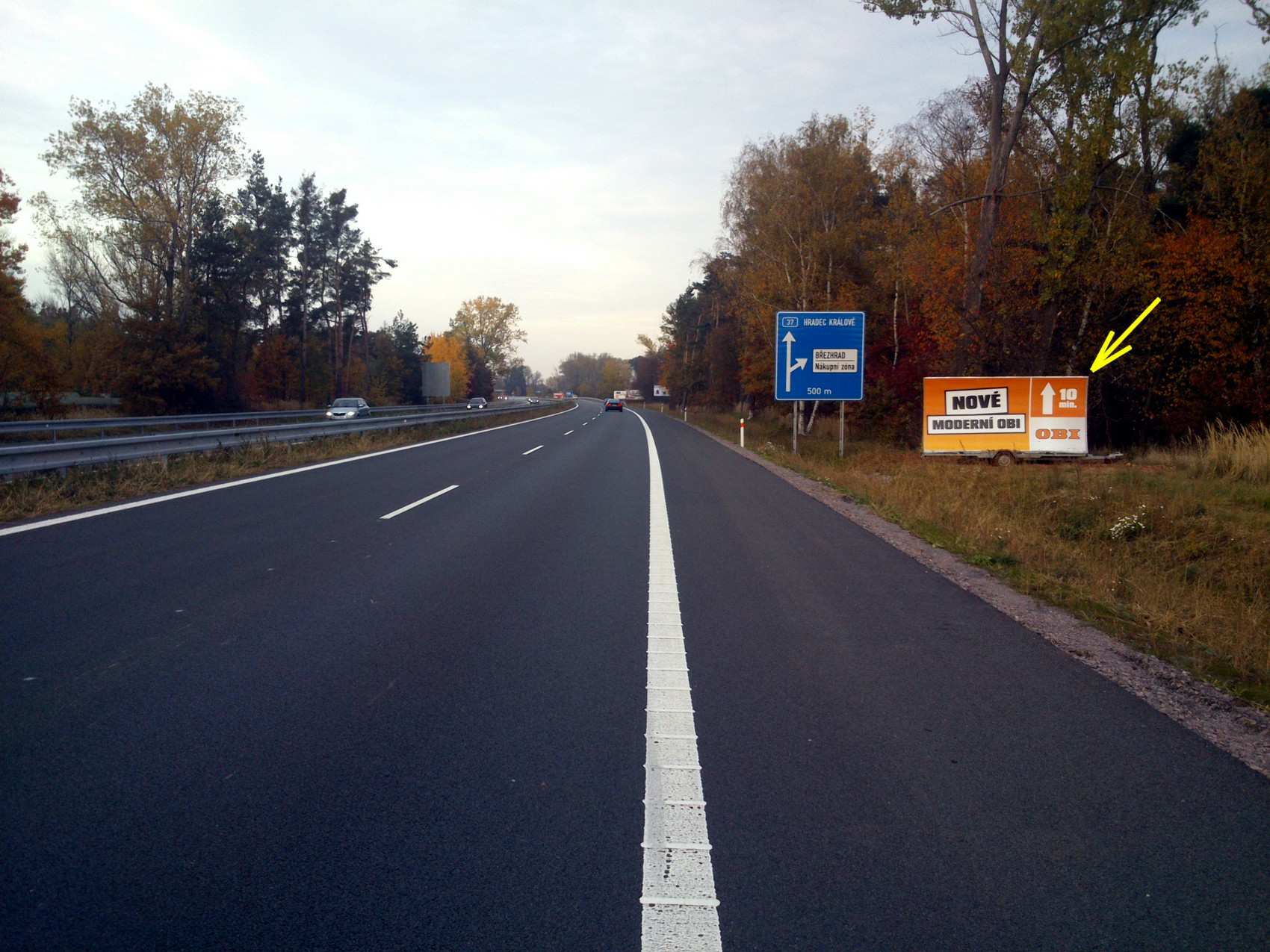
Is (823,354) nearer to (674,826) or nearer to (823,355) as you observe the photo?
(823,355)

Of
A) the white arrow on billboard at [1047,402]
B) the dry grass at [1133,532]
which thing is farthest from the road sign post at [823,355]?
the white arrow on billboard at [1047,402]

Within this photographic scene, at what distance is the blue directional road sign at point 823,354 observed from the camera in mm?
23281

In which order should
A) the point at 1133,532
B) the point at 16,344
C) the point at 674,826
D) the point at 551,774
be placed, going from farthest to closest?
the point at 16,344, the point at 1133,532, the point at 551,774, the point at 674,826

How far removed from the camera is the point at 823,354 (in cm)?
2344

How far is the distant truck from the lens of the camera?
68.6 ft

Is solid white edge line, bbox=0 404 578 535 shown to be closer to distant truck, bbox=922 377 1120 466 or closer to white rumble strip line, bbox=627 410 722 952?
white rumble strip line, bbox=627 410 722 952

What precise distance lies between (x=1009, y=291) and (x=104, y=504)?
26.9 m

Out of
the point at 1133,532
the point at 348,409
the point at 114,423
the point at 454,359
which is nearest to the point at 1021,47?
the point at 1133,532

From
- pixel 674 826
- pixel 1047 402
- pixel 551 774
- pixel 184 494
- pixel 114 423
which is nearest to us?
pixel 674 826

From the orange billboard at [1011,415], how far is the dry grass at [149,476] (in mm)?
14993

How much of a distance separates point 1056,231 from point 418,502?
21809mm

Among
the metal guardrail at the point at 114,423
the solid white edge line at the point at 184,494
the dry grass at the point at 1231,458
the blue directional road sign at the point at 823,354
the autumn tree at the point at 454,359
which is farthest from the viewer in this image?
the autumn tree at the point at 454,359

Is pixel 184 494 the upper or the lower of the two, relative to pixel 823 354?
lower

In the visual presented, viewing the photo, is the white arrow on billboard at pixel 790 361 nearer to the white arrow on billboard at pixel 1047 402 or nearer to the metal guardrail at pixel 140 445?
the white arrow on billboard at pixel 1047 402
